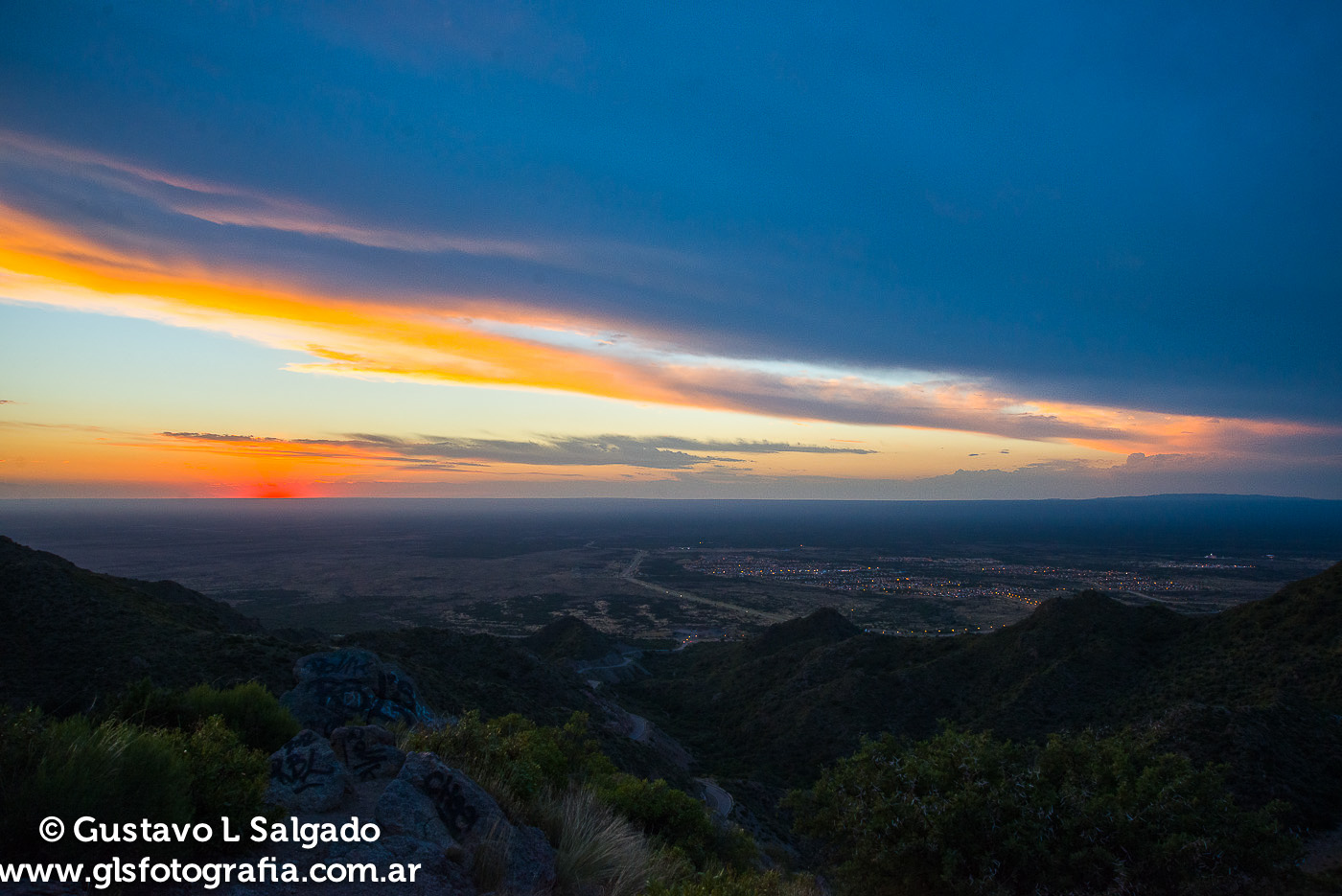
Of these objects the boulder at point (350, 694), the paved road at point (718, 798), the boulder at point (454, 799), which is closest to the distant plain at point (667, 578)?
the paved road at point (718, 798)

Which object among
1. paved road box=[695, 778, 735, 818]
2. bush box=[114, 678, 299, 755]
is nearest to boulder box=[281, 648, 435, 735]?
bush box=[114, 678, 299, 755]

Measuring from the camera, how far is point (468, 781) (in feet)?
24.1

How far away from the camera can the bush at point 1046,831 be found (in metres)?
10.6

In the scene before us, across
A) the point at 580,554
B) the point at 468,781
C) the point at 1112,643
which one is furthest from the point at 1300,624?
the point at 580,554

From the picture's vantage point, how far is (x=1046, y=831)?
11312mm

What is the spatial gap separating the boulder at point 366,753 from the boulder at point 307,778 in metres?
0.78

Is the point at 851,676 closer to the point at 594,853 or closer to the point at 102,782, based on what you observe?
the point at 594,853

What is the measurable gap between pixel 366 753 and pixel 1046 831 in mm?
11694

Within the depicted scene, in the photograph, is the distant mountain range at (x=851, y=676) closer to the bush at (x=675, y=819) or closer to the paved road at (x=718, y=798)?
the paved road at (x=718, y=798)

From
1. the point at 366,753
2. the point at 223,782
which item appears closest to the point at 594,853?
the point at 366,753

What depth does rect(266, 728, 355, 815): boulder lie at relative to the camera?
6824 millimetres

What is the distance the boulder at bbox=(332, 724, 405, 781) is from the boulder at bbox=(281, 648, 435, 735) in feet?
12.3

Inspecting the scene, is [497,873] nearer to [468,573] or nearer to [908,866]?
[908,866]

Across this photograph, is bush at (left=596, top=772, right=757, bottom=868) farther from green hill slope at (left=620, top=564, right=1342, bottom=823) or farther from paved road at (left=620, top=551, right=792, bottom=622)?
paved road at (left=620, top=551, right=792, bottom=622)
